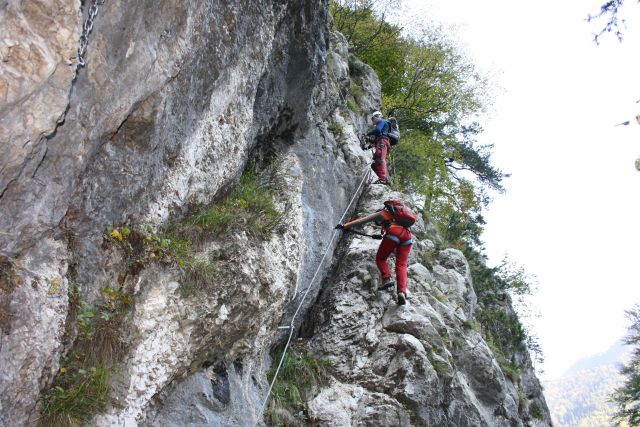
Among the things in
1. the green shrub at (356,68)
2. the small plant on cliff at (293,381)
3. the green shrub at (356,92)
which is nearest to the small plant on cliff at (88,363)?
the small plant on cliff at (293,381)

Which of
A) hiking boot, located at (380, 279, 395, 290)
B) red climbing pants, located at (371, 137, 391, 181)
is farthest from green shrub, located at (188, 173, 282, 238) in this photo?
red climbing pants, located at (371, 137, 391, 181)

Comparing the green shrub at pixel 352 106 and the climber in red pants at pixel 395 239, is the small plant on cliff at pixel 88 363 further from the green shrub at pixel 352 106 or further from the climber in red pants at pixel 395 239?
the green shrub at pixel 352 106

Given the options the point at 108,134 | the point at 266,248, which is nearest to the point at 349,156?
the point at 266,248

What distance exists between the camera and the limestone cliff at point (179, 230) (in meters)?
4.51

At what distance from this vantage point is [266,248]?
7.34 metres

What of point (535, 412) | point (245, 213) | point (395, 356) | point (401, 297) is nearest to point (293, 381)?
point (395, 356)

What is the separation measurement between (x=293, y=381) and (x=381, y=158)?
7.11 metres

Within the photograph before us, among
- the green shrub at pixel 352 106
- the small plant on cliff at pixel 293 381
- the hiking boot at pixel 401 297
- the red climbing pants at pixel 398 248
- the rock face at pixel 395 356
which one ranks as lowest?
the small plant on cliff at pixel 293 381

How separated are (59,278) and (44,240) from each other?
0.39 m

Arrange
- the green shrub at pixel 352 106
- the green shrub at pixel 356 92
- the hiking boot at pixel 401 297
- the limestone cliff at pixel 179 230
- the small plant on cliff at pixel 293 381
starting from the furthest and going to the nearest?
the green shrub at pixel 356 92
the green shrub at pixel 352 106
the hiking boot at pixel 401 297
the small plant on cliff at pixel 293 381
the limestone cliff at pixel 179 230

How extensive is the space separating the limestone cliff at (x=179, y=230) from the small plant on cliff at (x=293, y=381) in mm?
248

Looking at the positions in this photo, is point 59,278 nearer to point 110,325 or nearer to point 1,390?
point 110,325

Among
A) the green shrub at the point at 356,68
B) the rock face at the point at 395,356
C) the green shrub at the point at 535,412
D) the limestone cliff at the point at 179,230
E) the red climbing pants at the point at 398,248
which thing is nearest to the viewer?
the limestone cliff at the point at 179,230

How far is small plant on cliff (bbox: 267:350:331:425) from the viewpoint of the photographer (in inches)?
284
